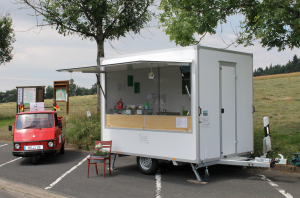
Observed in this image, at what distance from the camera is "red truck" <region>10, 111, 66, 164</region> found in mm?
9844

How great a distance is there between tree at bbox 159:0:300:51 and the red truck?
17.8 feet

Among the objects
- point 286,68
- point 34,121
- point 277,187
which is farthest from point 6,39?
point 286,68

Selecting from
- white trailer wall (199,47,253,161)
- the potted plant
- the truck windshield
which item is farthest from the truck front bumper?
white trailer wall (199,47,253,161)

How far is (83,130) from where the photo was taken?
13.5 meters

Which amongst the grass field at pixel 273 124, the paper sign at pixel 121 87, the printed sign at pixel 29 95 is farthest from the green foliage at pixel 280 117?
the printed sign at pixel 29 95

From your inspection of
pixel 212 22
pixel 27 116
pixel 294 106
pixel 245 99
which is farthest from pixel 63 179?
pixel 294 106

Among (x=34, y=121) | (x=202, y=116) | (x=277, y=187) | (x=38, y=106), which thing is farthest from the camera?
(x=38, y=106)

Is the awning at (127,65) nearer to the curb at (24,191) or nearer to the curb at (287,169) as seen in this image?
the curb at (24,191)

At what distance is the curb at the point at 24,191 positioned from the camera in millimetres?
6414

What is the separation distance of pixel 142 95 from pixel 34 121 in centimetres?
380

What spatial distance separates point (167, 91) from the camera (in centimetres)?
978

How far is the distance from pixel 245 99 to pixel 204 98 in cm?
153

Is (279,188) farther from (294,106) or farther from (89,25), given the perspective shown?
(294,106)

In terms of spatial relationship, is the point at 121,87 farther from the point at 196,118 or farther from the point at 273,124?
the point at 273,124
